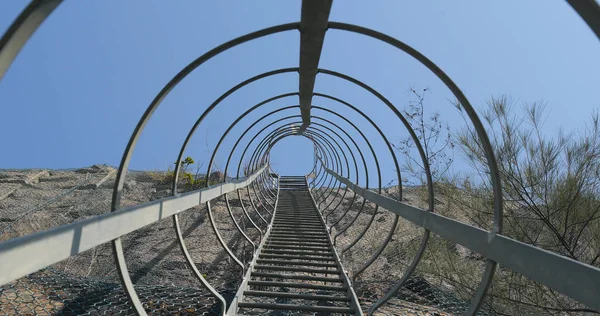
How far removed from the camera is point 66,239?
5.13ft

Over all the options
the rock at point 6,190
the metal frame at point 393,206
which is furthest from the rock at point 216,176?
the metal frame at point 393,206

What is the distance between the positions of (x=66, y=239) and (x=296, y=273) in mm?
4689

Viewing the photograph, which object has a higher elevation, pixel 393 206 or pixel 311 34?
pixel 311 34

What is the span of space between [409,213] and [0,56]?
2885 millimetres

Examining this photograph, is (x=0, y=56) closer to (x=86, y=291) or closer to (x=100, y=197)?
(x=86, y=291)

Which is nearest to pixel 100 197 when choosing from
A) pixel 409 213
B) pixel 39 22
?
pixel 409 213

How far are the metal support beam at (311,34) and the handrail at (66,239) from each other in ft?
4.71

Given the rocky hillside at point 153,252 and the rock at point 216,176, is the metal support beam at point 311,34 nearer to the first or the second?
the rocky hillside at point 153,252

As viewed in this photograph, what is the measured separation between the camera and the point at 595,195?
5.08m

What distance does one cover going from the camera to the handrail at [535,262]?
1.34m

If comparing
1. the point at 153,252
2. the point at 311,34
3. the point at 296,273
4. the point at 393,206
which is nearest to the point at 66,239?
the point at 311,34

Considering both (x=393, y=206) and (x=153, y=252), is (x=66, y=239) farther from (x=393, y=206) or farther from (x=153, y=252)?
(x=153, y=252)

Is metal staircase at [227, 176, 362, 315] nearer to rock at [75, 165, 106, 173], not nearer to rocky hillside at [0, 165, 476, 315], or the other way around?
rocky hillside at [0, 165, 476, 315]

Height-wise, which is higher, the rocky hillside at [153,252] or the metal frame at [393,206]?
the metal frame at [393,206]
